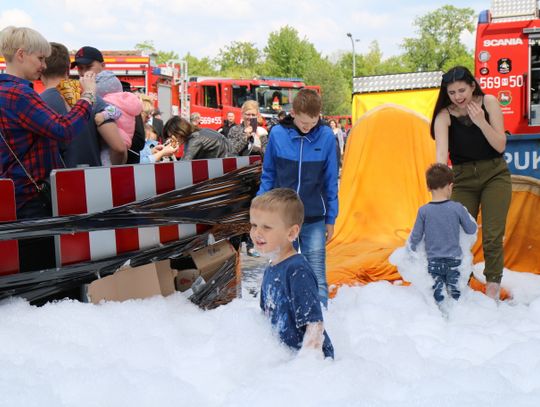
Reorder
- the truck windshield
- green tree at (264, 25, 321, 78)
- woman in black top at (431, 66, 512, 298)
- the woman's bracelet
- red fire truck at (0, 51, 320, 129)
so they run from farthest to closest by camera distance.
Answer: green tree at (264, 25, 321, 78) < the truck windshield < red fire truck at (0, 51, 320, 129) < woman in black top at (431, 66, 512, 298) < the woman's bracelet

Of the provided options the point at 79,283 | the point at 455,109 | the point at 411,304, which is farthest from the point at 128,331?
the point at 455,109

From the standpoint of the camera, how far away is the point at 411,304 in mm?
5188

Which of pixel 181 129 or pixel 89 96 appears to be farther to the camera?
pixel 181 129

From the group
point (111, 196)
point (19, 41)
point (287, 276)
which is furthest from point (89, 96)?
point (287, 276)

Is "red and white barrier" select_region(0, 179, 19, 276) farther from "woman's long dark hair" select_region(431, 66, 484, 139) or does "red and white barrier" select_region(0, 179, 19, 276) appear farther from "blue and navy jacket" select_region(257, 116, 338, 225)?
"woman's long dark hair" select_region(431, 66, 484, 139)

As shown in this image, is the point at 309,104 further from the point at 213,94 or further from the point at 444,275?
the point at 213,94

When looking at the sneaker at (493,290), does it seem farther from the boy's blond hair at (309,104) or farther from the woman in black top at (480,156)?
the boy's blond hair at (309,104)

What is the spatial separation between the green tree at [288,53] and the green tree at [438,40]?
→ 13282 mm

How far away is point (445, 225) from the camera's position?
5.11 metres

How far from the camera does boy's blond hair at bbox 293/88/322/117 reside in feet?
15.0

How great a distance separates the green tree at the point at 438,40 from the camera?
89.2 meters

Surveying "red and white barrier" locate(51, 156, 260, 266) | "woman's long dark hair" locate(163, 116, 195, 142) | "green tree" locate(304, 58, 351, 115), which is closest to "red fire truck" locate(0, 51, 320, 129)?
"woman's long dark hair" locate(163, 116, 195, 142)

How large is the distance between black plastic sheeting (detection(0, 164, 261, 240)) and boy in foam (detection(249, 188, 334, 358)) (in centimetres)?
83

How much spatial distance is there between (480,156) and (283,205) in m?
2.84
